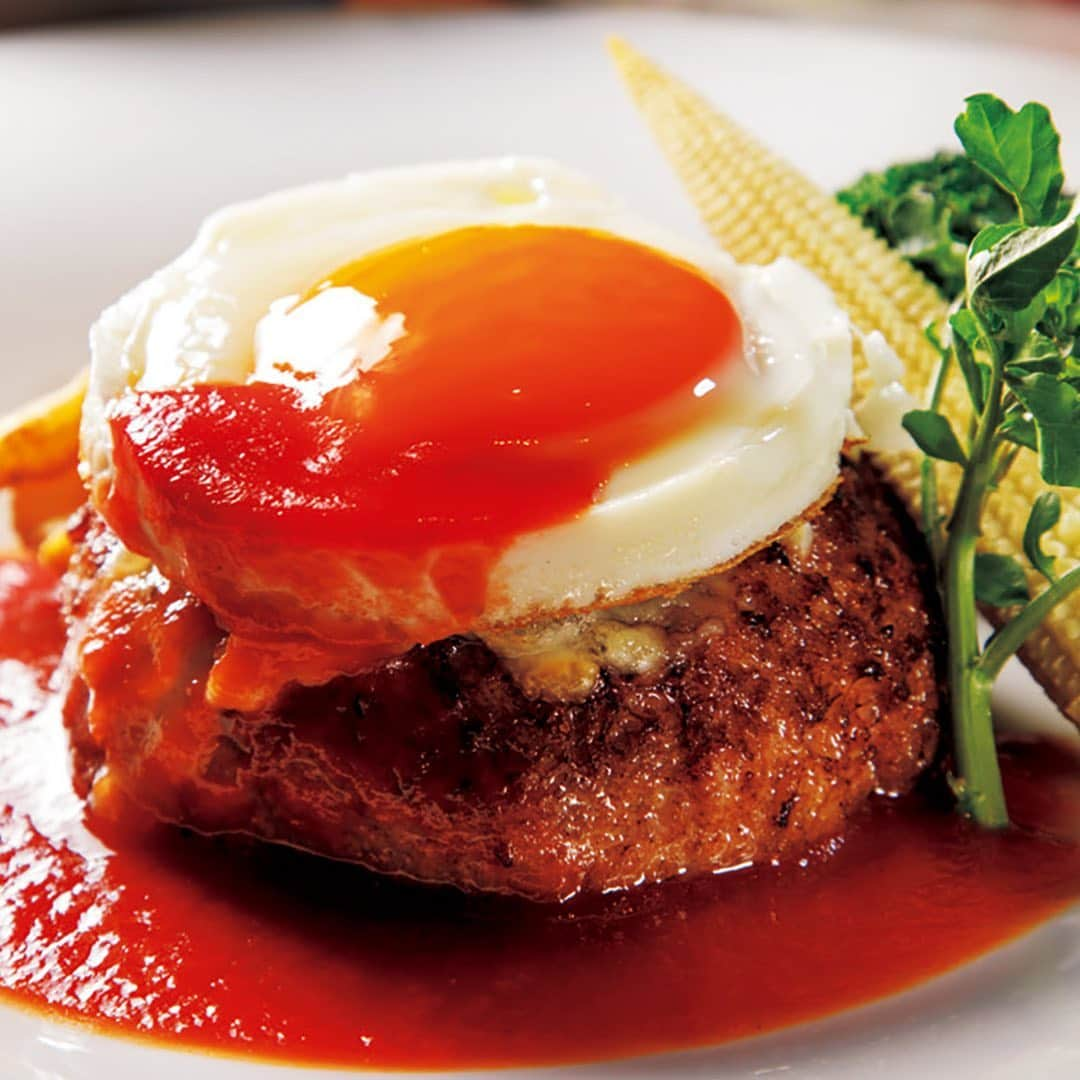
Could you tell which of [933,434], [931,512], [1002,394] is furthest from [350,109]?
[1002,394]

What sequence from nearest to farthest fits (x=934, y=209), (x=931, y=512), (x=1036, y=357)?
1. (x=1036, y=357)
2. (x=931, y=512)
3. (x=934, y=209)

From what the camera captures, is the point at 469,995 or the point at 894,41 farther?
the point at 894,41

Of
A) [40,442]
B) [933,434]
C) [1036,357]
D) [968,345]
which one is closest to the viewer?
[1036,357]

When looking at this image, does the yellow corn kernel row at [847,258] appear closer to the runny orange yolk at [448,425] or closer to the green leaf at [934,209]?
the green leaf at [934,209]

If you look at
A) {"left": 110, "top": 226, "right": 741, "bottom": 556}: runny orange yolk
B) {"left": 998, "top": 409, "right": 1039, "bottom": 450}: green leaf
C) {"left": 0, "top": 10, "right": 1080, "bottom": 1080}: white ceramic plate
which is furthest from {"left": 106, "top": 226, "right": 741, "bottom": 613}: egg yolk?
{"left": 0, "top": 10, "right": 1080, "bottom": 1080}: white ceramic plate

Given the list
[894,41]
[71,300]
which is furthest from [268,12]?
[894,41]

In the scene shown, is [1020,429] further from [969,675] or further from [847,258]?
[847,258]

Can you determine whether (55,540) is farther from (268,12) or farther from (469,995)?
(268,12)
